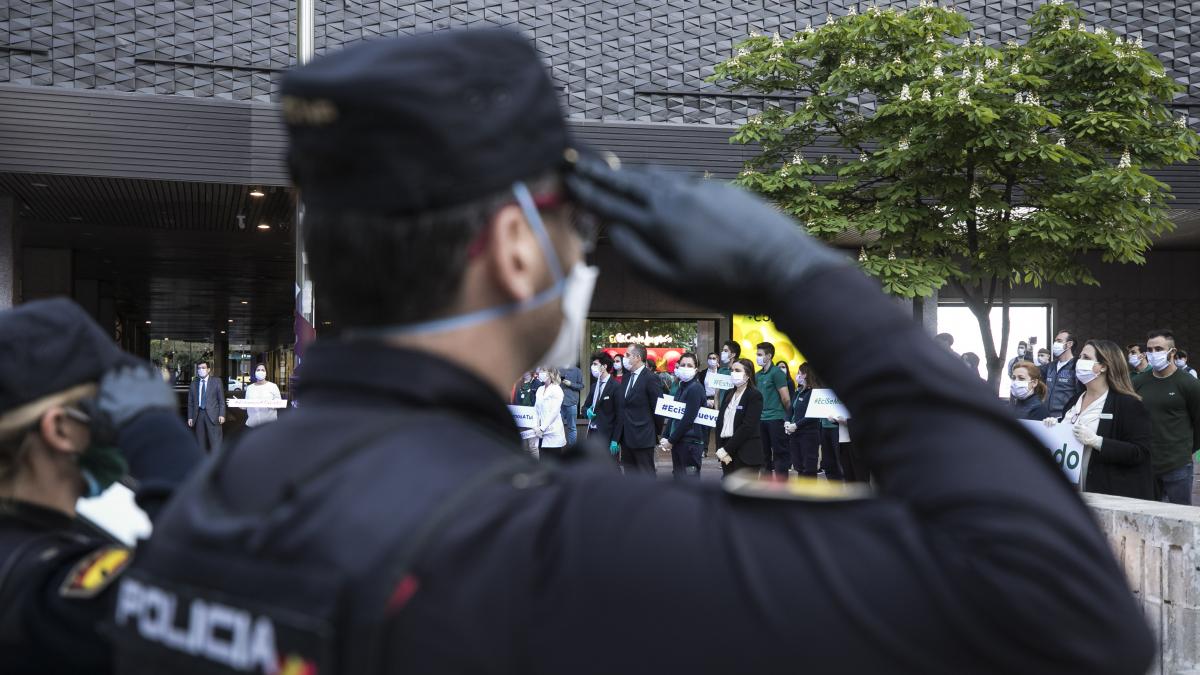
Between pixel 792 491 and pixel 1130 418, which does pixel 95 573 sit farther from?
pixel 1130 418

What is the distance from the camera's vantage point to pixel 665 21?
1883 centimetres

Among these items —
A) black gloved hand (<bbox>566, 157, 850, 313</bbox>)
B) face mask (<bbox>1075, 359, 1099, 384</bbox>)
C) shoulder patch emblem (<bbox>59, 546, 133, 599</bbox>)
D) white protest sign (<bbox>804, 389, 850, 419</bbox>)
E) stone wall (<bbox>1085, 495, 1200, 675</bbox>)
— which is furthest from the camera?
white protest sign (<bbox>804, 389, 850, 419</bbox>)

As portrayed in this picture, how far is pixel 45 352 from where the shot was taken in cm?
187

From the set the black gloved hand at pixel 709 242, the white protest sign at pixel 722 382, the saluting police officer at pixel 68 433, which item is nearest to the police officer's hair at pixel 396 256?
the black gloved hand at pixel 709 242

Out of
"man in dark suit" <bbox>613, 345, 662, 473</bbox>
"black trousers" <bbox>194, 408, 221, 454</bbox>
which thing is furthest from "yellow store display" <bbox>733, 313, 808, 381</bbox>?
"black trousers" <bbox>194, 408, 221, 454</bbox>

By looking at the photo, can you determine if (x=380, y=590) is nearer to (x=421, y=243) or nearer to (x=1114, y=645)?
(x=421, y=243)

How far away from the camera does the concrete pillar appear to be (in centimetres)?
1714

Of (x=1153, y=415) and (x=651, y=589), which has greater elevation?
(x=651, y=589)

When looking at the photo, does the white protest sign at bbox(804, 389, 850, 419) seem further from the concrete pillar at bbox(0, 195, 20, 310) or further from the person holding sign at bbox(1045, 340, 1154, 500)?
the concrete pillar at bbox(0, 195, 20, 310)

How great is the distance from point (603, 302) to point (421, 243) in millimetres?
21084

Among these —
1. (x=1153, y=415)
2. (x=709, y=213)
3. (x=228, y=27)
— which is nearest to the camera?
(x=709, y=213)

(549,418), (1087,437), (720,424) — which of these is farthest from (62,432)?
(720,424)

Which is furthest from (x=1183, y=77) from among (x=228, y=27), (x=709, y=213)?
(x=709, y=213)

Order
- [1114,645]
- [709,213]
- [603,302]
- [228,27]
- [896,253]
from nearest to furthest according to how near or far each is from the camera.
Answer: [1114,645]
[709,213]
[896,253]
[228,27]
[603,302]
